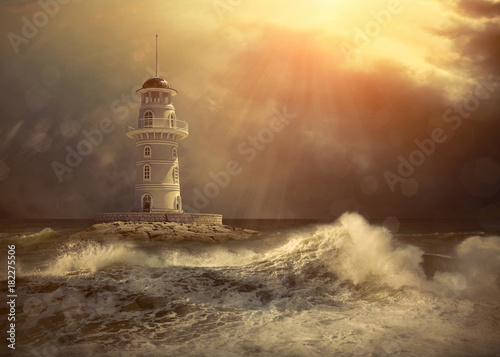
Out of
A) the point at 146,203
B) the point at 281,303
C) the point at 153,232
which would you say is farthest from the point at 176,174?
the point at 281,303

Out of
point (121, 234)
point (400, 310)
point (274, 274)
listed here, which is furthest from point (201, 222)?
point (400, 310)

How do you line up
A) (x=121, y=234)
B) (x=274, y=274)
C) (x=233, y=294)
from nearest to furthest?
(x=233, y=294)
(x=274, y=274)
(x=121, y=234)

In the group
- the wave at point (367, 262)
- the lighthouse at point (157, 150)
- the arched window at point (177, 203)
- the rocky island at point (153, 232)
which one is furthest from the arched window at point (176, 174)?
the wave at point (367, 262)

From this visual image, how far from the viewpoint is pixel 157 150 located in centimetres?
3825

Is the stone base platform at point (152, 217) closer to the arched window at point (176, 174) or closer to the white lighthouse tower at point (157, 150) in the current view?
the white lighthouse tower at point (157, 150)

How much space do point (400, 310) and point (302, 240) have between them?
246 inches

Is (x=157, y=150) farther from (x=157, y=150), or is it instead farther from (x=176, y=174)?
(x=176, y=174)

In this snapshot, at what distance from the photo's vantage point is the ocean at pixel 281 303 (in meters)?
8.07

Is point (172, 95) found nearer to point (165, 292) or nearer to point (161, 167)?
point (161, 167)

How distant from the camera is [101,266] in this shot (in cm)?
1461

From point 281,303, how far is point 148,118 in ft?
98.7

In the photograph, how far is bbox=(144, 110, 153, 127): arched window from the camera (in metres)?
38.2

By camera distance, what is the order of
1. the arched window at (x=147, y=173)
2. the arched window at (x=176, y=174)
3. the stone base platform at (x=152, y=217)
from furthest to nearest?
the arched window at (x=176, y=174) < the arched window at (x=147, y=173) < the stone base platform at (x=152, y=217)

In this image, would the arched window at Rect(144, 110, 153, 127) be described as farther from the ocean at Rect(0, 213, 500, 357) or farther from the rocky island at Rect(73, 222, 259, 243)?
the ocean at Rect(0, 213, 500, 357)
